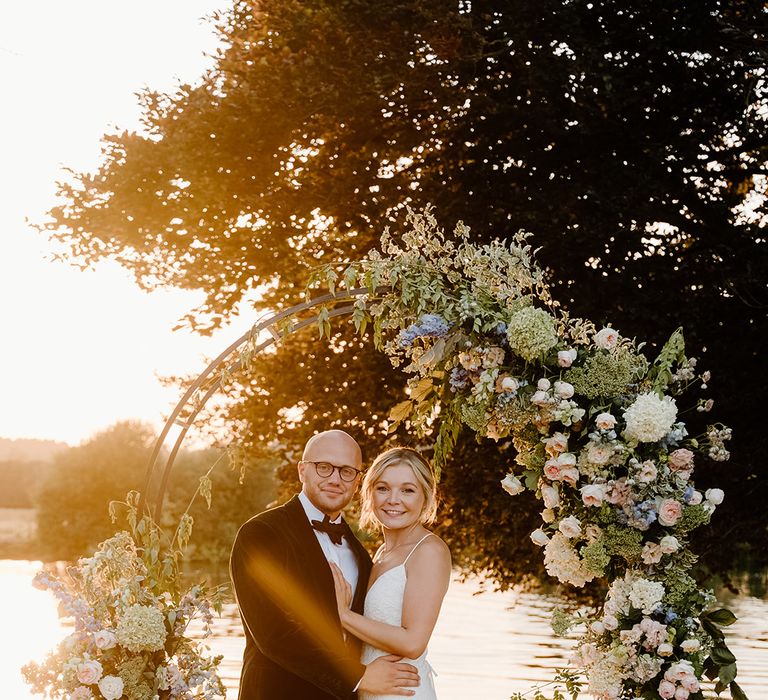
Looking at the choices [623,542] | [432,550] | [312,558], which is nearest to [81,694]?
[312,558]

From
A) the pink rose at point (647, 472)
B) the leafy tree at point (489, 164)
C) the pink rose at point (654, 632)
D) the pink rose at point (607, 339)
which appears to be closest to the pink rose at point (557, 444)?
the pink rose at point (647, 472)

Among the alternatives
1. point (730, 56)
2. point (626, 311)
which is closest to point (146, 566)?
point (626, 311)

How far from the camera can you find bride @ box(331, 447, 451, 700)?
5.34 m

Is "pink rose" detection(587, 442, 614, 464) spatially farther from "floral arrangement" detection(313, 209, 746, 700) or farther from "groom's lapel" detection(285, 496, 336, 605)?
"groom's lapel" detection(285, 496, 336, 605)

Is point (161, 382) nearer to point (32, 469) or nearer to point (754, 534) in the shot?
point (754, 534)

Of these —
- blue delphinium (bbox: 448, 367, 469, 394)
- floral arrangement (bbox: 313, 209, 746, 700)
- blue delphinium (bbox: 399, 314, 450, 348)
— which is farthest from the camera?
blue delphinium (bbox: 448, 367, 469, 394)

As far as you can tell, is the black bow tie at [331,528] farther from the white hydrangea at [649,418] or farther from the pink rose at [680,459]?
the pink rose at [680,459]

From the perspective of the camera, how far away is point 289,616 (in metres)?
5.32

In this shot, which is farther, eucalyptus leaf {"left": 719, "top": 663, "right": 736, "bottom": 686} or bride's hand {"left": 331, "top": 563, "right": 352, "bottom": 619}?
eucalyptus leaf {"left": 719, "top": 663, "right": 736, "bottom": 686}

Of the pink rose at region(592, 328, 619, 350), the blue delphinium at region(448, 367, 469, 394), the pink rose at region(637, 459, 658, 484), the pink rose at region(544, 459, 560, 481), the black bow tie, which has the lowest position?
the black bow tie

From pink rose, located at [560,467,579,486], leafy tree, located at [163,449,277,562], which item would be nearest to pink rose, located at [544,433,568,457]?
pink rose, located at [560,467,579,486]

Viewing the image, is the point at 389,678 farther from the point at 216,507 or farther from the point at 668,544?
the point at 216,507

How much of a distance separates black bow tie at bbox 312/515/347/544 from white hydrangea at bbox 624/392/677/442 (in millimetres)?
1518

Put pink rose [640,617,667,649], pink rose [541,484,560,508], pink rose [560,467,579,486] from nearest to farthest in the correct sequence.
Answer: pink rose [640,617,667,649]
pink rose [560,467,579,486]
pink rose [541,484,560,508]
